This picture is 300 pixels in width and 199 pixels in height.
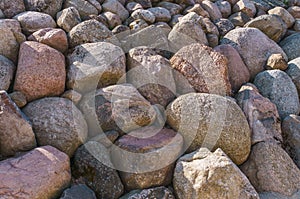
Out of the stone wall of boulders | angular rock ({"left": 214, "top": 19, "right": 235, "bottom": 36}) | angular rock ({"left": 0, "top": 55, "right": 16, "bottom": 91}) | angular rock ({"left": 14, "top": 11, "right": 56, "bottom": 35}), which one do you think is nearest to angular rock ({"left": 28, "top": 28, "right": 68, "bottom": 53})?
the stone wall of boulders

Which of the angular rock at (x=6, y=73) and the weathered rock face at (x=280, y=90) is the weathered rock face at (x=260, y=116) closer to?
the weathered rock face at (x=280, y=90)

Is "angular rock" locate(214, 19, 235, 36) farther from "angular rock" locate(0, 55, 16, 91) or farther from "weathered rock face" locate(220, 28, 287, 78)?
"angular rock" locate(0, 55, 16, 91)

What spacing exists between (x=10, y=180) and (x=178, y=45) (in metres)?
1.81

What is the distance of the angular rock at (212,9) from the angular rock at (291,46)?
2.51ft

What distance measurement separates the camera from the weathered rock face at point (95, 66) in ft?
8.16

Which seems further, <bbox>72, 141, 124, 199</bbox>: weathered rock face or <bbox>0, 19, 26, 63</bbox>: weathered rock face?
<bbox>0, 19, 26, 63</bbox>: weathered rock face

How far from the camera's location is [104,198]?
2139 millimetres

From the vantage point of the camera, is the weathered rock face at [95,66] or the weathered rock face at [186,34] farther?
the weathered rock face at [186,34]

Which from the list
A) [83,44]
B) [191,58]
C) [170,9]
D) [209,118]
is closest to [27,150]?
[83,44]

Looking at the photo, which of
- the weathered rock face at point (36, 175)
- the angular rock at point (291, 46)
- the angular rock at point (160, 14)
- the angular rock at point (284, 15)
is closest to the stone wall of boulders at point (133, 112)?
the weathered rock face at point (36, 175)

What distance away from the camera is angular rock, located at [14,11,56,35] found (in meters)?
2.73

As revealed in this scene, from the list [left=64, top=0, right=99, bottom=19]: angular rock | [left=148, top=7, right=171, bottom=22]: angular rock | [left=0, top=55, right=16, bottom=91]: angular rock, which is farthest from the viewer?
[left=148, top=7, right=171, bottom=22]: angular rock

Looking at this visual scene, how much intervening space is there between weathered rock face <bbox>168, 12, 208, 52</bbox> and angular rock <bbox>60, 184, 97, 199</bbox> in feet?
4.93

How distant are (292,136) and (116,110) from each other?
145cm
